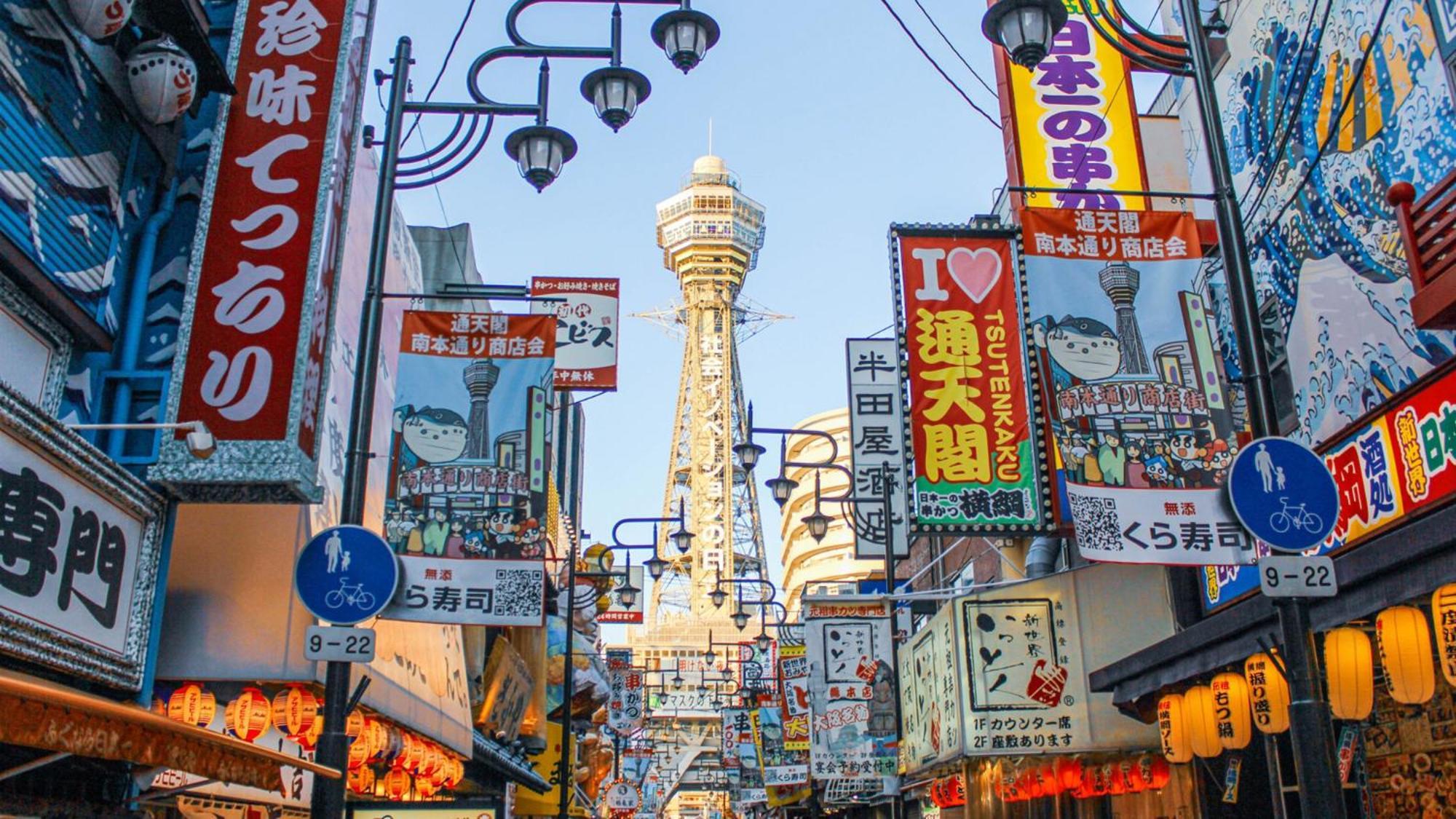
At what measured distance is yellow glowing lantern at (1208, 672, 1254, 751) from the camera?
11477 millimetres

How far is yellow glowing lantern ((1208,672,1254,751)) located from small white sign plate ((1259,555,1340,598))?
15.3 ft

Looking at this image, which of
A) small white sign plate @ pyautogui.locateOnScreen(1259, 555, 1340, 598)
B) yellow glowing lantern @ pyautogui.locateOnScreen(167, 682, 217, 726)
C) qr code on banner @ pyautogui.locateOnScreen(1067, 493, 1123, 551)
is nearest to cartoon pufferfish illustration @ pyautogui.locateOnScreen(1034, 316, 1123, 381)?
qr code on banner @ pyautogui.locateOnScreen(1067, 493, 1123, 551)

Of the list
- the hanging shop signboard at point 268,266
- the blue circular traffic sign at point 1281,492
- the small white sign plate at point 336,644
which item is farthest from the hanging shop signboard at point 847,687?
the blue circular traffic sign at point 1281,492

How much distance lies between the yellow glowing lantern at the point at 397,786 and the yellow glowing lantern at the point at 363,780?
110 centimetres

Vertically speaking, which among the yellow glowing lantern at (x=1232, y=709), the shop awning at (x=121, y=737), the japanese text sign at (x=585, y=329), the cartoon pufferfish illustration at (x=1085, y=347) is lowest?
the shop awning at (x=121, y=737)

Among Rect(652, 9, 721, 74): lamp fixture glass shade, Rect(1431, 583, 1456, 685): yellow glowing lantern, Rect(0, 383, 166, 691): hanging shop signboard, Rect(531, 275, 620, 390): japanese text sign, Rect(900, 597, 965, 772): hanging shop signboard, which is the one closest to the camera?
Rect(0, 383, 166, 691): hanging shop signboard

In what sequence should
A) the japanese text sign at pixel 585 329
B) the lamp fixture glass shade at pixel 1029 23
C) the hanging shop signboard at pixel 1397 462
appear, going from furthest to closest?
the japanese text sign at pixel 585 329 < the hanging shop signboard at pixel 1397 462 < the lamp fixture glass shade at pixel 1029 23

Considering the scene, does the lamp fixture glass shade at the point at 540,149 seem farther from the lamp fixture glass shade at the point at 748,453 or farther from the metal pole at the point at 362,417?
the lamp fixture glass shade at the point at 748,453

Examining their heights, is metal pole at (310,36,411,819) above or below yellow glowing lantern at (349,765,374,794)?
above

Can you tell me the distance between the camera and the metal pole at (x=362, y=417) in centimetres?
800

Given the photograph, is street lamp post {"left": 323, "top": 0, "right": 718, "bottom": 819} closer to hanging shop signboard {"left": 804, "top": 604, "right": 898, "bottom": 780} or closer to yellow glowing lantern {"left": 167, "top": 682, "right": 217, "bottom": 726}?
yellow glowing lantern {"left": 167, "top": 682, "right": 217, "bottom": 726}

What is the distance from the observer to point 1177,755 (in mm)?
12766

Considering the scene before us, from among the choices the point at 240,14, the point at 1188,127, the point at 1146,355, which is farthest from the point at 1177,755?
the point at 240,14

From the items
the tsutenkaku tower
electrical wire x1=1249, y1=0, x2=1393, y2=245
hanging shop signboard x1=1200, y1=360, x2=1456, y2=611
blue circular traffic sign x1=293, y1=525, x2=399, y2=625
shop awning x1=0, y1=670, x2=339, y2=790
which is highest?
the tsutenkaku tower
